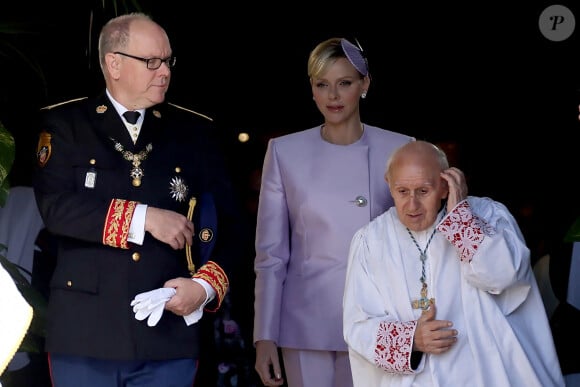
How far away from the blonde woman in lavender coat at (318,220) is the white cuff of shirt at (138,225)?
0.81 metres

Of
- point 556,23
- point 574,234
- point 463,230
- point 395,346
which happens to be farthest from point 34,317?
point 556,23

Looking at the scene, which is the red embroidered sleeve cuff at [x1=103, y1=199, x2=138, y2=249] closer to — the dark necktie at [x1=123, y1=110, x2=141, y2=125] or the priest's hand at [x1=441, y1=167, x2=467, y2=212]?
the dark necktie at [x1=123, y1=110, x2=141, y2=125]

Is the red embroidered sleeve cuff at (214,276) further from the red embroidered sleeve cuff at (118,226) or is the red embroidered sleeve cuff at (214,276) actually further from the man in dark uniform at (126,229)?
the red embroidered sleeve cuff at (118,226)

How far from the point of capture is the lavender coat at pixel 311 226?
14.3 feet

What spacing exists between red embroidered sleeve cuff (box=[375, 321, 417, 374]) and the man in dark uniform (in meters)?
0.51

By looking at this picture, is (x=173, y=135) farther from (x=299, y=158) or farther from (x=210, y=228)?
(x=299, y=158)

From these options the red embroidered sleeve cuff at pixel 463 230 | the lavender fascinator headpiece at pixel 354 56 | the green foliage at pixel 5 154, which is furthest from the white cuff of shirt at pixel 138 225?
the lavender fascinator headpiece at pixel 354 56

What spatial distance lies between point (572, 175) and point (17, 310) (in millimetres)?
4261

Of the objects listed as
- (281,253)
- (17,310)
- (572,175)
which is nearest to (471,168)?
(572,175)

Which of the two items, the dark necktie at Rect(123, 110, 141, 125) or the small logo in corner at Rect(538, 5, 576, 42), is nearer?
the dark necktie at Rect(123, 110, 141, 125)

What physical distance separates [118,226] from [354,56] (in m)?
1.17

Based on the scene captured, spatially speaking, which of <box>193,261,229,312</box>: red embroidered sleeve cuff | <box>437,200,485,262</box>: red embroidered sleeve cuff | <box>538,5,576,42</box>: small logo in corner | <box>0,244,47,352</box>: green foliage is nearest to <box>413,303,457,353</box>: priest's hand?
<box>437,200,485,262</box>: red embroidered sleeve cuff

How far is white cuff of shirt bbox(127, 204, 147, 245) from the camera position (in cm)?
371

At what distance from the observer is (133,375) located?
3.77 meters
